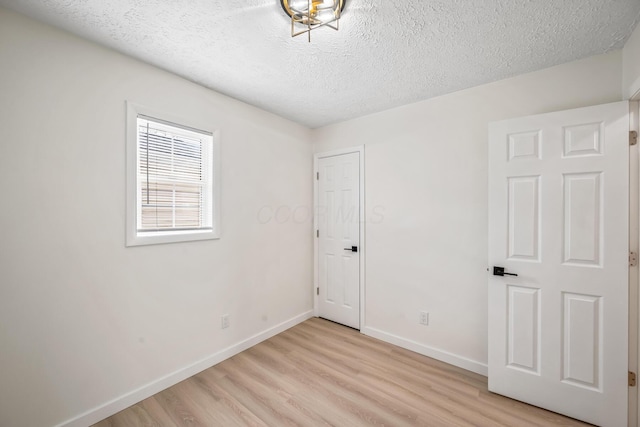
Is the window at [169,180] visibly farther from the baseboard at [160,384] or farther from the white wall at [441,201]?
the white wall at [441,201]

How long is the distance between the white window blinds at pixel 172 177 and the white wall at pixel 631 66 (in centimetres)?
310

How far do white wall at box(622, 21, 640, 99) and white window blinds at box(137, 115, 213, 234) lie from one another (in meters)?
3.10

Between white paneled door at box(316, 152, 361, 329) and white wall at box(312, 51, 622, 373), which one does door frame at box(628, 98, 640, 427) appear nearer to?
white wall at box(312, 51, 622, 373)

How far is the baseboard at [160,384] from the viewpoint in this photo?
A: 65.7 inches

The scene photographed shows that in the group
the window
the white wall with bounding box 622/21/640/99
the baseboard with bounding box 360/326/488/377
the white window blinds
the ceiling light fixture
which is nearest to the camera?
the ceiling light fixture

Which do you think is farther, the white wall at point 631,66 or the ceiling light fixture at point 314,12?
the white wall at point 631,66

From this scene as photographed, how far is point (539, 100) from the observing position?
203 centimetres

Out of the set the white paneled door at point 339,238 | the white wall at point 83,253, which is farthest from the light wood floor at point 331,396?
the white paneled door at point 339,238

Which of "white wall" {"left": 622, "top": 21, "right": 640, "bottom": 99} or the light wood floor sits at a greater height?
"white wall" {"left": 622, "top": 21, "right": 640, "bottom": 99}

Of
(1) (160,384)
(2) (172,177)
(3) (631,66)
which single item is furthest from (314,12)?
(1) (160,384)

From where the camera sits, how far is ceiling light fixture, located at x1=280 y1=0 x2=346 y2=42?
1.36 m

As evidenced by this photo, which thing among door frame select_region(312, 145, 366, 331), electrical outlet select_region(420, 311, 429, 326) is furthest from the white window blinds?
electrical outlet select_region(420, 311, 429, 326)

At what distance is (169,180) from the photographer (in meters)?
2.15

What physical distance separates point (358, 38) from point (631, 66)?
1777 mm
